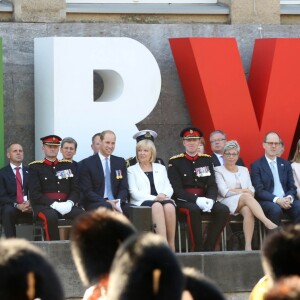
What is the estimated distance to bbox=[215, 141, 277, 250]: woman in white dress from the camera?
14.1m

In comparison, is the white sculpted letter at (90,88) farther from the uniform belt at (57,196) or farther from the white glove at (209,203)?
the white glove at (209,203)

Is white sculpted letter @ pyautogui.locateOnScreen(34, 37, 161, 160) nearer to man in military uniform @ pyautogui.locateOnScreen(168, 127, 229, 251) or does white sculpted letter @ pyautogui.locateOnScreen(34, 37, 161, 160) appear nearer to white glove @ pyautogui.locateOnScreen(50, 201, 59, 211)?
man in military uniform @ pyautogui.locateOnScreen(168, 127, 229, 251)

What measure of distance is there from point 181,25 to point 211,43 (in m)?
0.62

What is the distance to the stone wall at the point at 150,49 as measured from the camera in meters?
16.5

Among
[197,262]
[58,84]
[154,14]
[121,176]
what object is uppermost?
[154,14]

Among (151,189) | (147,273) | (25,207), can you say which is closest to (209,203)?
(151,189)

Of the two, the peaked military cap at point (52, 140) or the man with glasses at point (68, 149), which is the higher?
the peaked military cap at point (52, 140)

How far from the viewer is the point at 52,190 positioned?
544 inches

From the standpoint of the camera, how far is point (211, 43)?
666 inches

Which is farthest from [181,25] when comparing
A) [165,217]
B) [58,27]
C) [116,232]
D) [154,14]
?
[116,232]

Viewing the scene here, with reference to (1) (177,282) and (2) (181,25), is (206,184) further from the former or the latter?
(1) (177,282)

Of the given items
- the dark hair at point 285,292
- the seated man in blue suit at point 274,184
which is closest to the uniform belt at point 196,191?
the seated man in blue suit at point 274,184

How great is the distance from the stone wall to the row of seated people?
73.1 inches

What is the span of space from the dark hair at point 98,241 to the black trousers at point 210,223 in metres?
7.79
